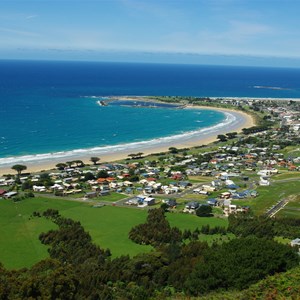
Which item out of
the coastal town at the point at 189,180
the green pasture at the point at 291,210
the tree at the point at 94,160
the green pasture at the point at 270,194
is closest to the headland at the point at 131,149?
the tree at the point at 94,160

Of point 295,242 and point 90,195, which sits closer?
point 295,242

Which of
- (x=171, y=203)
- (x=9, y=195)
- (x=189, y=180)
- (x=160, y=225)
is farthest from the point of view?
(x=189, y=180)

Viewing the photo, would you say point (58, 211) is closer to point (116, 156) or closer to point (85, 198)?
point (85, 198)

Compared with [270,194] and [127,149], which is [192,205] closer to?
[270,194]

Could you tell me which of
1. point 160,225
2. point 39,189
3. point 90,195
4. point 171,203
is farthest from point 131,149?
point 160,225

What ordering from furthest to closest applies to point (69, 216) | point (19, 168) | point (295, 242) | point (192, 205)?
point (19, 168) < point (192, 205) < point (69, 216) < point (295, 242)

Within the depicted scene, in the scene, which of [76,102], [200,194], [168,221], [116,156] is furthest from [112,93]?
[168,221]

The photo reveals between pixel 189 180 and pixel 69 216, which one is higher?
pixel 189 180
